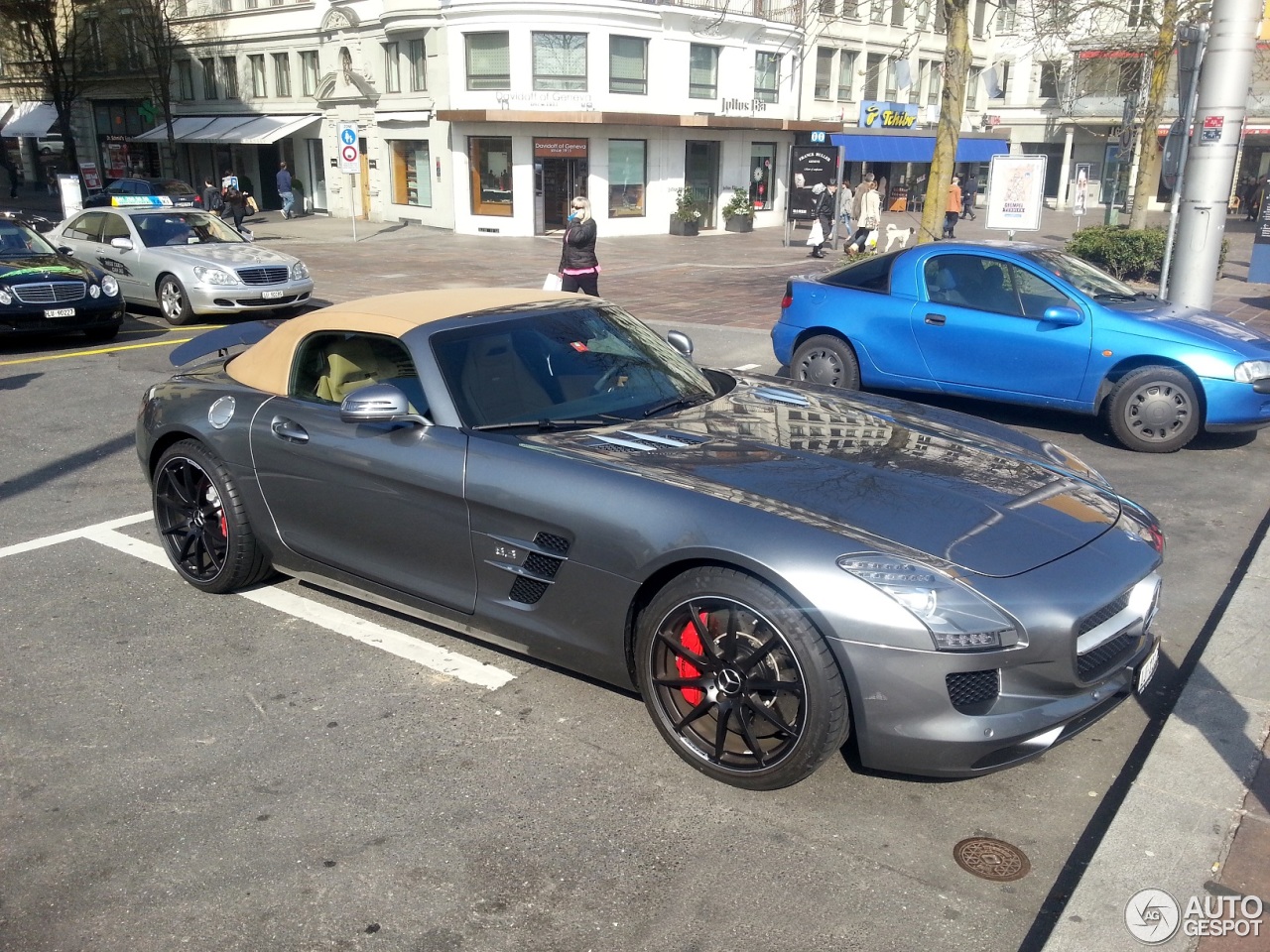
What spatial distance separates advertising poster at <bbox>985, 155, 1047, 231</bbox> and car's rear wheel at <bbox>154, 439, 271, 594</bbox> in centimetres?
1485

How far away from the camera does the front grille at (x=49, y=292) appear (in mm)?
12289

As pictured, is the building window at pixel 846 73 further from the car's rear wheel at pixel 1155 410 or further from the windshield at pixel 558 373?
the windshield at pixel 558 373

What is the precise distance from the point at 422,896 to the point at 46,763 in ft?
5.38

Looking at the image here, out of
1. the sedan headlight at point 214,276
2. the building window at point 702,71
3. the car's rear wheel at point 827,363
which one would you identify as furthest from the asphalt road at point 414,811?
the building window at point 702,71

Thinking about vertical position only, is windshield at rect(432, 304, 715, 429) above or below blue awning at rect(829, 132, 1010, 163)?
below

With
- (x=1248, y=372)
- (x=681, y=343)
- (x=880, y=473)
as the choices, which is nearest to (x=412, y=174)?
(x=1248, y=372)

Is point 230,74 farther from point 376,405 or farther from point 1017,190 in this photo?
point 376,405

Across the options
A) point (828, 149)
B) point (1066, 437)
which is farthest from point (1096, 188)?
point (1066, 437)

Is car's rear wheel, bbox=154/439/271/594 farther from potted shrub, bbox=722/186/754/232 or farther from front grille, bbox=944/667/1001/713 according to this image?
potted shrub, bbox=722/186/754/232

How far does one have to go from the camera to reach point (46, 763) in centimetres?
391

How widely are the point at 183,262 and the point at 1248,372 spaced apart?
12359mm

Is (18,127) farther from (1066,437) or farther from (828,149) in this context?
(1066,437)

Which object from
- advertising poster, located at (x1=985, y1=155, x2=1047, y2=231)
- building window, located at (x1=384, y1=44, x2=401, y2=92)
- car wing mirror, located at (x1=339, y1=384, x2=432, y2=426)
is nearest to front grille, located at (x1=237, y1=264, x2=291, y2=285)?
advertising poster, located at (x1=985, y1=155, x2=1047, y2=231)

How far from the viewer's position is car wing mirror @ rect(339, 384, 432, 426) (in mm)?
4312
